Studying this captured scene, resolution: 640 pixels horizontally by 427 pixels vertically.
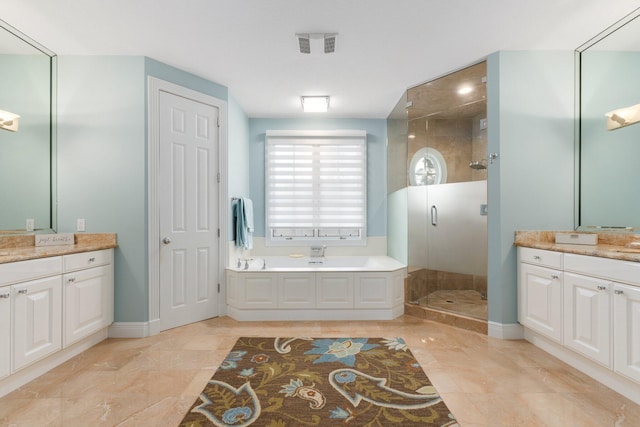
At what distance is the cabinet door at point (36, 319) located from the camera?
1945mm

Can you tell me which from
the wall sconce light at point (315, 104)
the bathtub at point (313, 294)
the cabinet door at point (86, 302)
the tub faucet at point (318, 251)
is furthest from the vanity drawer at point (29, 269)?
the wall sconce light at point (315, 104)

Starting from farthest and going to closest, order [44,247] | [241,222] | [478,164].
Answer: [241,222], [478,164], [44,247]

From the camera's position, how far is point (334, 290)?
3299 mm

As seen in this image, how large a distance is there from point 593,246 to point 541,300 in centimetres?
58

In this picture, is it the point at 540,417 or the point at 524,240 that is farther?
the point at 524,240

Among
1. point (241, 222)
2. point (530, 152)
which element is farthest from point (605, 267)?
point (241, 222)

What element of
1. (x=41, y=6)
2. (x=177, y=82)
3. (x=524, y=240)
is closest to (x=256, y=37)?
(x=177, y=82)

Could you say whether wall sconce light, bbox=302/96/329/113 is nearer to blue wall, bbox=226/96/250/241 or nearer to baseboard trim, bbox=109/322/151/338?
blue wall, bbox=226/96/250/241

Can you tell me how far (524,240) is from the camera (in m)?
2.74

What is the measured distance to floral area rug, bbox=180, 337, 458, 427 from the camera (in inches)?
66.1

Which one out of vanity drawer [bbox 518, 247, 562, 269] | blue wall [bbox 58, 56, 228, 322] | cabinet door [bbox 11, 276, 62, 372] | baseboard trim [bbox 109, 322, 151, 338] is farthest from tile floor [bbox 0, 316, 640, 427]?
vanity drawer [bbox 518, 247, 562, 269]

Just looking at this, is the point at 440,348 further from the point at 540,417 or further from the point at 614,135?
the point at 614,135

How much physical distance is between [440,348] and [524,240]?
122cm

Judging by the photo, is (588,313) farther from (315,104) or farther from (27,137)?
(27,137)
